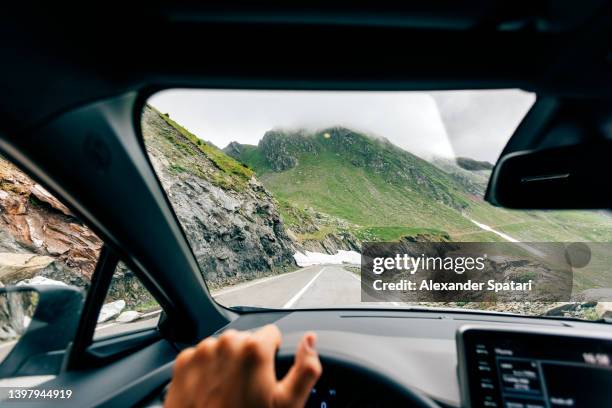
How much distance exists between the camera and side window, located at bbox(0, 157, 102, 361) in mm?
2320

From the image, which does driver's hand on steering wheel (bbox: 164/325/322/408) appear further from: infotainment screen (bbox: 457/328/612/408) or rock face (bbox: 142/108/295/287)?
rock face (bbox: 142/108/295/287)

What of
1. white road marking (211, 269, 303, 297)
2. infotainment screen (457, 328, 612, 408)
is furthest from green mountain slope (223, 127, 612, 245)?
infotainment screen (457, 328, 612, 408)

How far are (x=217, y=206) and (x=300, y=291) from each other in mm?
1766

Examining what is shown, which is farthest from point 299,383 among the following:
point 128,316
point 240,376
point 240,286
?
point 240,286

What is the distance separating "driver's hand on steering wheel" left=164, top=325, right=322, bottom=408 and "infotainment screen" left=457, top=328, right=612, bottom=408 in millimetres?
1379

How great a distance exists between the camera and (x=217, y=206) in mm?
5297

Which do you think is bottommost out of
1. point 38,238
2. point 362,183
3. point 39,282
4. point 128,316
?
point 128,316

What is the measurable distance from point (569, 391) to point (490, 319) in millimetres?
1334

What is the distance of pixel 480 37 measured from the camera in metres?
1.76

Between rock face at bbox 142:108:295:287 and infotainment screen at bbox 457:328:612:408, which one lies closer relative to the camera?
infotainment screen at bbox 457:328:612:408

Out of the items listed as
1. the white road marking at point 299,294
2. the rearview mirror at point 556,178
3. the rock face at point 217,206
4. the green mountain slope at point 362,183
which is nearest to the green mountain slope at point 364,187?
the green mountain slope at point 362,183

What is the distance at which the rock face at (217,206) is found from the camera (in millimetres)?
3104

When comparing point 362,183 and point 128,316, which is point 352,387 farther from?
point 362,183

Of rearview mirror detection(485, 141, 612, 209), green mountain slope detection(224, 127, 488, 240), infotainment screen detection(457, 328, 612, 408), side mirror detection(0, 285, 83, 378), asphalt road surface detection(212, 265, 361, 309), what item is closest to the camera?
rearview mirror detection(485, 141, 612, 209)
